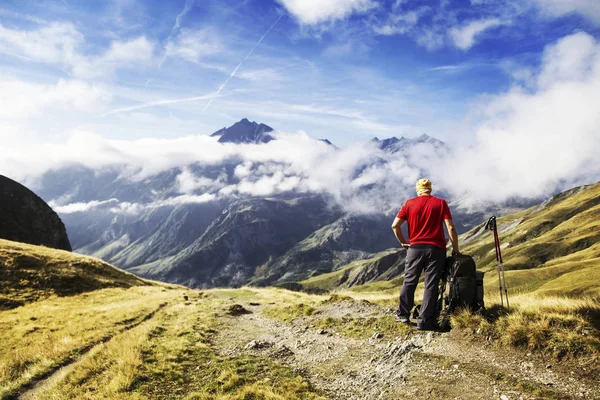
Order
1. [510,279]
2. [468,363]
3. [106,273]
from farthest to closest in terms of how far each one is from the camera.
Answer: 1. [510,279]
2. [106,273]
3. [468,363]

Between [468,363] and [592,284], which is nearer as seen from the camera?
[468,363]

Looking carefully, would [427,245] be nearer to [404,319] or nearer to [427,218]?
[427,218]

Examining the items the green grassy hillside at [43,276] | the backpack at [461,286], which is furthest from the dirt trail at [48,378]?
the green grassy hillside at [43,276]

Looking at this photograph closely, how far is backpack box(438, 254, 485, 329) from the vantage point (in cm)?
1119

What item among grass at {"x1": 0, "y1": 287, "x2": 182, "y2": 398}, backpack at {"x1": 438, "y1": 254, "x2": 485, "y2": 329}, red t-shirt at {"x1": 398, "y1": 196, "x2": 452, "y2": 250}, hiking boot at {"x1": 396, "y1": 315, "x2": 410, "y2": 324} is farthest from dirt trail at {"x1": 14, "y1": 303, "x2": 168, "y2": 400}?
backpack at {"x1": 438, "y1": 254, "x2": 485, "y2": 329}

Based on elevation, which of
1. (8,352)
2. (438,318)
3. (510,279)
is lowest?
(510,279)

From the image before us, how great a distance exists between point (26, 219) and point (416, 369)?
375 ft

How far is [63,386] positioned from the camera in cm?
1142

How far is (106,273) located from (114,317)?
28810 mm

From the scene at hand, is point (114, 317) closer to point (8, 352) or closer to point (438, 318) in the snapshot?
point (8, 352)

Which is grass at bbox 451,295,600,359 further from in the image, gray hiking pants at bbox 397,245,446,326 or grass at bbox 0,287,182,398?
grass at bbox 0,287,182,398

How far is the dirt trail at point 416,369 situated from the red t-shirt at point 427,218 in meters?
3.19

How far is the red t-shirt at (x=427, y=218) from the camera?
11.1 meters

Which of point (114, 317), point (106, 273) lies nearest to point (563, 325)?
point (114, 317)
